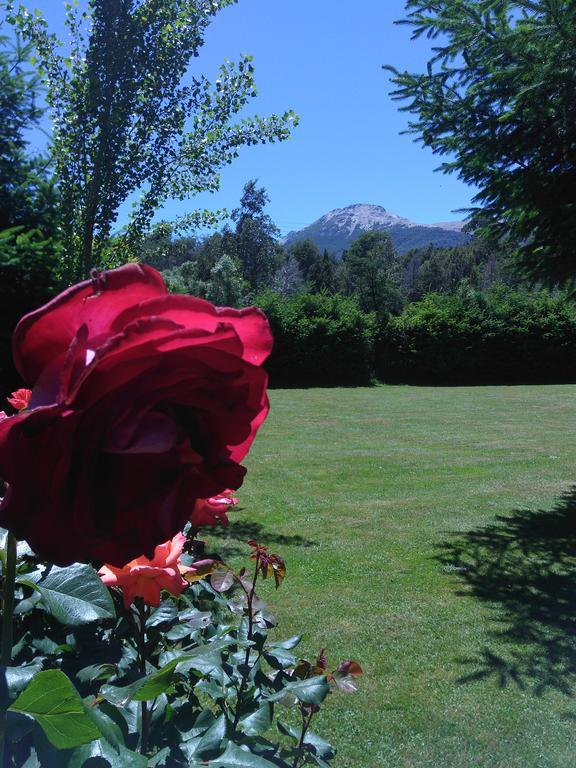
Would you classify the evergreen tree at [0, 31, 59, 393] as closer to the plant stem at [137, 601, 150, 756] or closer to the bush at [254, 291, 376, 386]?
the plant stem at [137, 601, 150, 756]

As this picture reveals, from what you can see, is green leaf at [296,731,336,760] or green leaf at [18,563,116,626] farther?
green leaf at [296,731,336,760]

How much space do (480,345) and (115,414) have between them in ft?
96.9

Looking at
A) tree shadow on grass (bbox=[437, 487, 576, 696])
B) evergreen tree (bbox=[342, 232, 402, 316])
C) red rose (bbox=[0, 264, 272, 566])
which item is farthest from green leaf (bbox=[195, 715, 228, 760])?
evergreen tree (bbox=[342, 232, 402, 316])

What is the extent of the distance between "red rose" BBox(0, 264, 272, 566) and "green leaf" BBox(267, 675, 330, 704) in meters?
1.04

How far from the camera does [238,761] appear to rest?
0.94 m

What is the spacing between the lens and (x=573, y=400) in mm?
20281

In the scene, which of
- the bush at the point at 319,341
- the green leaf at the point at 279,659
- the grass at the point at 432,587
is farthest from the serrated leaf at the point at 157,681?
the bush at the point at 319,341

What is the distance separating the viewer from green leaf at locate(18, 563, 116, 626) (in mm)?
763

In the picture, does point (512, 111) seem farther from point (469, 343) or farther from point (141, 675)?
point (469, 343)

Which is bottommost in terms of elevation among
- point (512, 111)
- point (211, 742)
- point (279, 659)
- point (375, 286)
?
point (279, 659)

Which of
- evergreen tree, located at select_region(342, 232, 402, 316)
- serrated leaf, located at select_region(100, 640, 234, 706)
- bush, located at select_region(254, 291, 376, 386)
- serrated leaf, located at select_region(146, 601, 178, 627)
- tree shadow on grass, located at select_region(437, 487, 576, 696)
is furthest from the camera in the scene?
evergreen tree, located at select_region(342, 232, 402, 316)

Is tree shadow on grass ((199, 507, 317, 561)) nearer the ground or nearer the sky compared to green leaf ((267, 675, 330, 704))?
nearer the ground

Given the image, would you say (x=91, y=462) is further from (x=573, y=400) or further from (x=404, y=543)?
(x=573, y=400)

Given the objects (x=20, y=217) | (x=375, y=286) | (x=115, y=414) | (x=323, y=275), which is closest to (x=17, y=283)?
(x=20, y=217)
